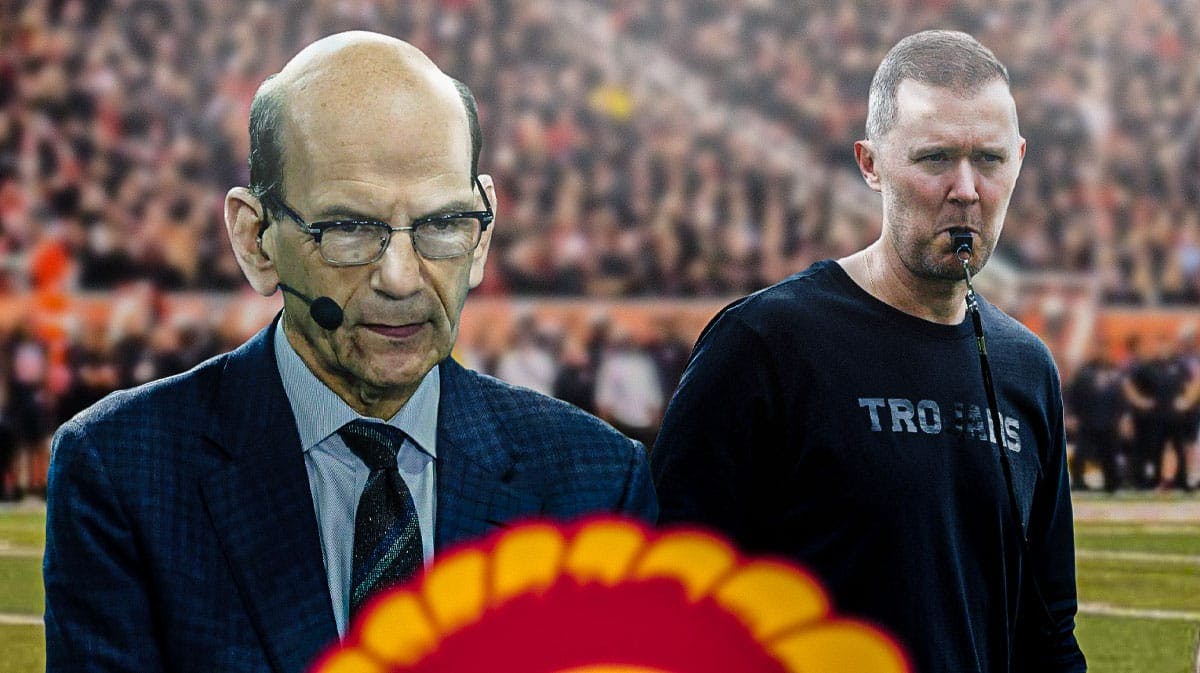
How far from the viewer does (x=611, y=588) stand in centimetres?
128

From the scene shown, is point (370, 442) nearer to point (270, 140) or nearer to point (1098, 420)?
point (270, 140)

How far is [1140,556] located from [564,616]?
20.0 ft

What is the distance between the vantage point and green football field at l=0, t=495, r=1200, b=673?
193 inches

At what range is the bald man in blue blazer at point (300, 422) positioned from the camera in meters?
1.09

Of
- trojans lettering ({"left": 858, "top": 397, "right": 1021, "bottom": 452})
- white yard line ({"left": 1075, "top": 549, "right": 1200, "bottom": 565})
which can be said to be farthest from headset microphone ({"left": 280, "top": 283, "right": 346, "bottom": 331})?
white yard line ({"left": 1075, "top": 549, "right": 1200, "bottom": 565})

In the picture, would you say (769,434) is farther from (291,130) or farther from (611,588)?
(291,130)

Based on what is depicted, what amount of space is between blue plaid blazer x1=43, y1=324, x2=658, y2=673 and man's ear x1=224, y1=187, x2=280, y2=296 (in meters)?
0.07

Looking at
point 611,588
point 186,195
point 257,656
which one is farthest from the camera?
point 186,195

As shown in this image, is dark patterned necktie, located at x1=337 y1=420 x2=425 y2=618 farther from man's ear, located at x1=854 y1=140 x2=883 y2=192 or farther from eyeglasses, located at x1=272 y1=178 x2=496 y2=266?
man's ear, located at x1=854 y1=140 x2=883 y2=192

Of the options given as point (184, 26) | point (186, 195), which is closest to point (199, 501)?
point (186, 195)

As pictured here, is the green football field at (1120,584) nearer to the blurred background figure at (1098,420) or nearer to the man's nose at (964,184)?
the blurred background figure at (1098,420)

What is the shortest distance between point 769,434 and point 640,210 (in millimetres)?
7878

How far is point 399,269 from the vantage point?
1097 millimetres

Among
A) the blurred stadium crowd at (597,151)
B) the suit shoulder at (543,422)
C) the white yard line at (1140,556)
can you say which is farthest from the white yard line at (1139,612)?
the suit shoulder at (543,422)
